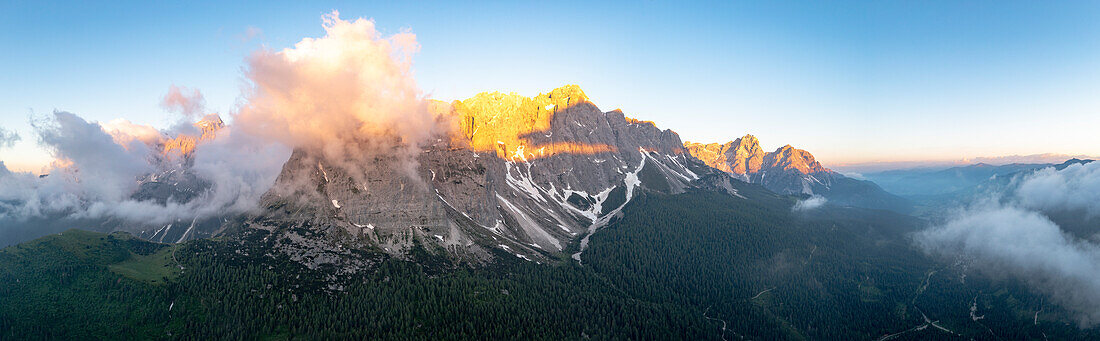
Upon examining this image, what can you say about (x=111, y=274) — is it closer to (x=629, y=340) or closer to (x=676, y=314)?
(x=629, y=340)

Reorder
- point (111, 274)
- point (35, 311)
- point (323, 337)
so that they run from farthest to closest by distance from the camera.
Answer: point (111, 274), point (323, 337), point (35, 311)

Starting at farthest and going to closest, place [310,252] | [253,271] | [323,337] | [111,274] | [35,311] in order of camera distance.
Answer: [310,252], [253,271], [111,274], [323,337], [35,311]

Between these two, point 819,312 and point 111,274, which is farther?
point 819,312

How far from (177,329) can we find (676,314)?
179 meters

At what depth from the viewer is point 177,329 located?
445 feet

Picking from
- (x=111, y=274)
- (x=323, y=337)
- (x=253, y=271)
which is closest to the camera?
(x=323, y=337)

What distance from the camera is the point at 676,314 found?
18100cm

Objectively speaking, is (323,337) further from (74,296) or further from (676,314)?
(676,314)

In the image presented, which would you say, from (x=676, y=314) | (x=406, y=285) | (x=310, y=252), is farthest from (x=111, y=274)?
(x=676, y=314)

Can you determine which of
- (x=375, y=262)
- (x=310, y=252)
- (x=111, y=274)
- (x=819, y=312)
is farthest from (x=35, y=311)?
(x=819, y=312)

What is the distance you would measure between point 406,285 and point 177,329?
71603 mm

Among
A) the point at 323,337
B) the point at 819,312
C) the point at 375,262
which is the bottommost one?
the point at 819,312

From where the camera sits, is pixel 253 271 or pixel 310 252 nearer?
pixel 253 271

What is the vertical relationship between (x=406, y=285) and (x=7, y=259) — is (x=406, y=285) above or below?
below
